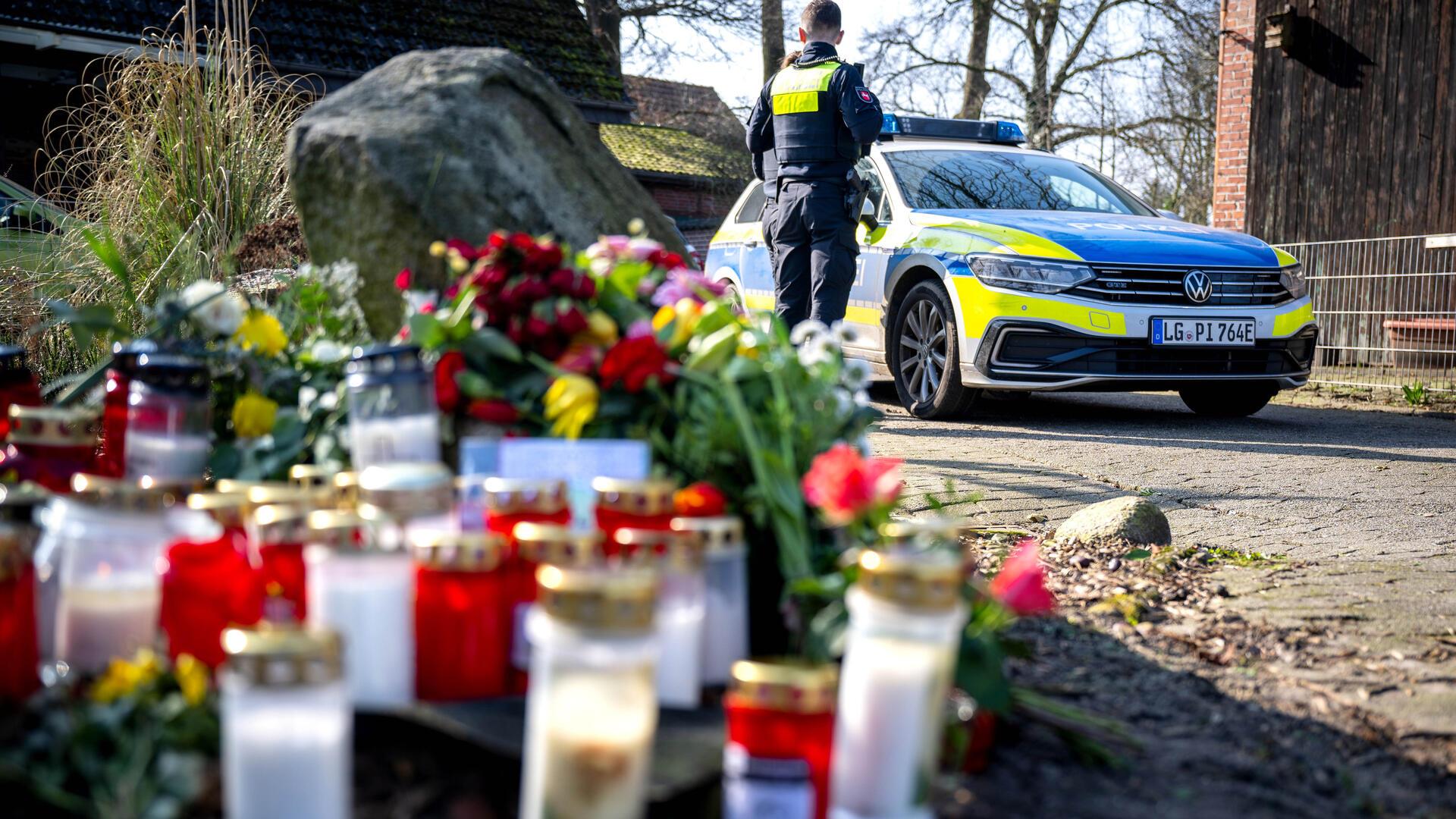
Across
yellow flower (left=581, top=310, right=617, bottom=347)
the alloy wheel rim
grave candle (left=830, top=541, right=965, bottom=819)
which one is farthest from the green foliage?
grave candle (left=830, top=541, right=965, bottom=819)

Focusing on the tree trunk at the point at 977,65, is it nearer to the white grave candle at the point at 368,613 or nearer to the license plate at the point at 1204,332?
the license plate at the point at 1204,332

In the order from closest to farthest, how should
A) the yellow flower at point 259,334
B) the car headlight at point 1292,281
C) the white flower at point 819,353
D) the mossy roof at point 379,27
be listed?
the white flower at point 819,353, the yellow flower at point 259,334, the car headlight at point 1292,281, the mossy roof at point 379,27

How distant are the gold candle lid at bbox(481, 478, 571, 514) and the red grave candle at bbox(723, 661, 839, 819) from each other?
49cm

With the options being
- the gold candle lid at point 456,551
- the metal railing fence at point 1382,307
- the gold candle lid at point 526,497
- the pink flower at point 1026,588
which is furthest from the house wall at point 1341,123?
the gold candle lid at point 456,551

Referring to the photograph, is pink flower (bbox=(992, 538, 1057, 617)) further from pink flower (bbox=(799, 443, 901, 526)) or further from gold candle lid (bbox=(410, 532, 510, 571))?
gold candle lid (bbox=(410, 532, 510, 571))

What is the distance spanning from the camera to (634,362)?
2264mm

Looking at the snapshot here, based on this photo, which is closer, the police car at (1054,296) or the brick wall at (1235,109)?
the police car at (1054,296)

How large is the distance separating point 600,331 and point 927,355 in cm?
512

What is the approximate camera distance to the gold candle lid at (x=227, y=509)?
185 cm

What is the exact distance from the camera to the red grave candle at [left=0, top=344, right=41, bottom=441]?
280cm

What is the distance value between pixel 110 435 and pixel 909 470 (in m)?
3.37

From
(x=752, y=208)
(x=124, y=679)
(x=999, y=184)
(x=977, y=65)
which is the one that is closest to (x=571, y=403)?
(x=124, y=679)

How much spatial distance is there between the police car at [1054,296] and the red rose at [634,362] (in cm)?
463

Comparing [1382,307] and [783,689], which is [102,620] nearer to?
A: [783,689]
